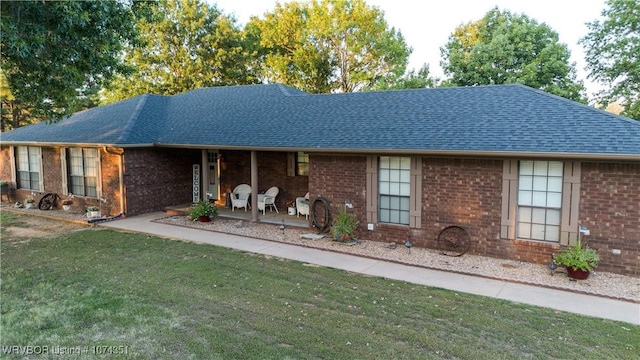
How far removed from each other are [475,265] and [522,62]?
17838 mm

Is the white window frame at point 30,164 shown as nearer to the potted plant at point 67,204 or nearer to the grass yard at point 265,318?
the potted plant at point 67,204

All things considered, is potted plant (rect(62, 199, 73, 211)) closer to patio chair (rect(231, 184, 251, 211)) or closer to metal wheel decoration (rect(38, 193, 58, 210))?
metal wheel decoration (rect(38, 193, 58, 210))

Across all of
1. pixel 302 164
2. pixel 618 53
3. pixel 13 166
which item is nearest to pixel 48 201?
pixel 13 166

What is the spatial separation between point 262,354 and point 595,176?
714 cm

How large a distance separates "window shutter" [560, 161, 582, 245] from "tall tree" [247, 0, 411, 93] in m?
23.3

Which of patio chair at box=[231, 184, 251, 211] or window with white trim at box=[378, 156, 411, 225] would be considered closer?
window with white trim at box=[378, 156, 411, 225]

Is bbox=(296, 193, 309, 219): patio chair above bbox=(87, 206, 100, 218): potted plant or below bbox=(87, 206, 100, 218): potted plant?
above

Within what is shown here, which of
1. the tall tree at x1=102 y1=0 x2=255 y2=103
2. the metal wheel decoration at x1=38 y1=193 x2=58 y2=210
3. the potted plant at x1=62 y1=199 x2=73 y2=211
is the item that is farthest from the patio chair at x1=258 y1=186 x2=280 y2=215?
the tall tree at x1=102 y1=0 x2=255 y2=103

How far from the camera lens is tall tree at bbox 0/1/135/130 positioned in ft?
22.5

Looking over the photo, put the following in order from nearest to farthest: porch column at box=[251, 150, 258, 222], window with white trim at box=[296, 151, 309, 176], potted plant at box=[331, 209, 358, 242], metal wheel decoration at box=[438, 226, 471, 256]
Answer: metal wheel decoration at box=[438, 226, 471, 256] → potted plant at box=[331, 209, 358, 242] → porch column at box=[251, 150, 258, 222] → window with white trim at box=[296, 151, 309, 176]

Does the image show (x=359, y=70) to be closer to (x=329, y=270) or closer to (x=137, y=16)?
(x=137, y=16)

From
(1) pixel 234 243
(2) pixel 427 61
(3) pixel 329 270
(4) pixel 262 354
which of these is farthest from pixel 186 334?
(2) pixel 427 61

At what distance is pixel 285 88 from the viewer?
1633cm

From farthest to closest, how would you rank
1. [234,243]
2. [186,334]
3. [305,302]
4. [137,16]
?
[234,243]
[137,16]
[305,302]
[186,334]
